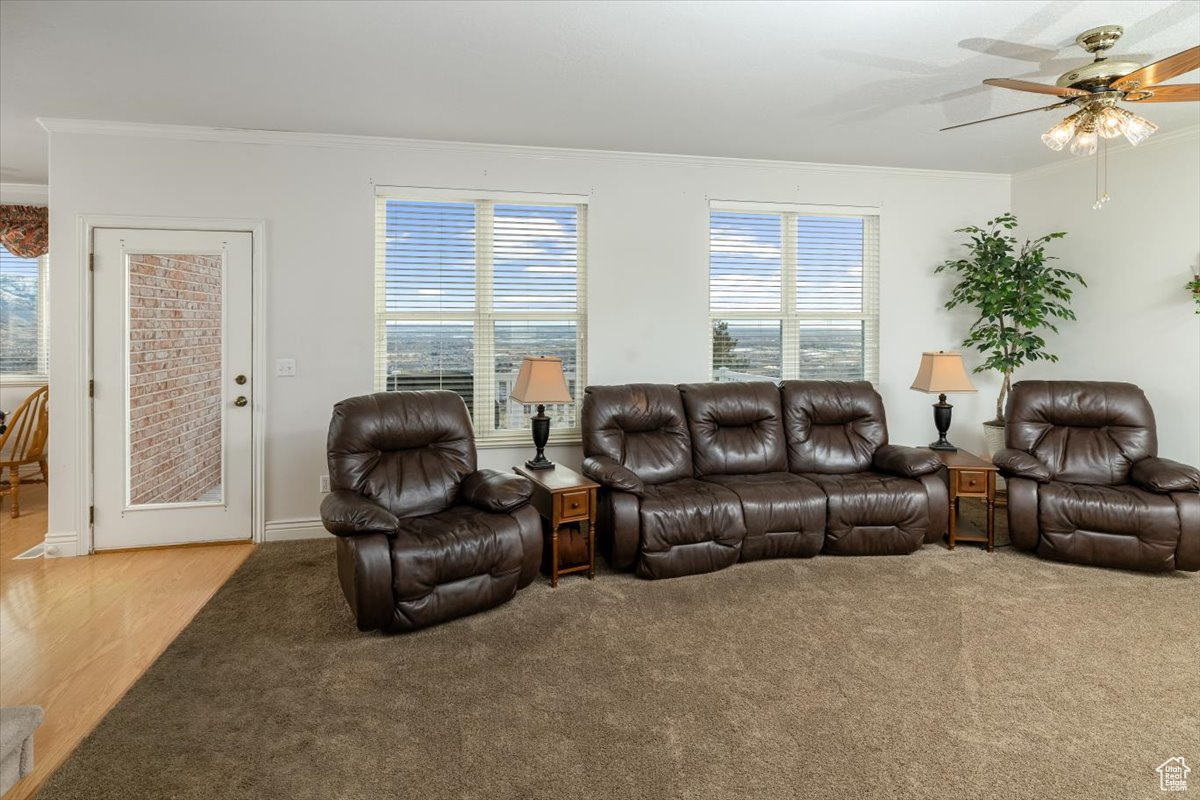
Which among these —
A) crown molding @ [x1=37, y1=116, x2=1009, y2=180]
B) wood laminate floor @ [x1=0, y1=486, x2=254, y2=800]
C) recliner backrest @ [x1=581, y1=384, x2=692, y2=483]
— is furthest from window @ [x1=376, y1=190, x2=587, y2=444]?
wood laminate floor @ [x1=0, y1=486, x2=254, y2=800]

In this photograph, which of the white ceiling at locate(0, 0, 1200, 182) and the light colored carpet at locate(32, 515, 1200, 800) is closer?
the light colored carpet at locate(32, 515, 1200, 800)

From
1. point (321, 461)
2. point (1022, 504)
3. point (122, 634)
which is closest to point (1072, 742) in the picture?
point (1022, 504)

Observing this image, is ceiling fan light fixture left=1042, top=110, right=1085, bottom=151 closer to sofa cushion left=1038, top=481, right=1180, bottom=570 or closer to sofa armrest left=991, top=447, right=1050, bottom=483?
sofa armrest left=991, top=447, right=1050, bottom=483

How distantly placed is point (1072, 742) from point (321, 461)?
4091 millimetres

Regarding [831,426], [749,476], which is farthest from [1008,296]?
[749,476]

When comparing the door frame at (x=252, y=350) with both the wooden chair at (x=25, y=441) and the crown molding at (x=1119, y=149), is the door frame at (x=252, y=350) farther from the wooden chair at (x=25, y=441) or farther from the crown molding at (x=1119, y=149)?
the crown molding at (x=1119, y=149)

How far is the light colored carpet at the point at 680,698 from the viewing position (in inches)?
76.2

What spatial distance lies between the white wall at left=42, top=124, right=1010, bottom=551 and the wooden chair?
1542mm

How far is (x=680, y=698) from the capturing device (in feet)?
7.72

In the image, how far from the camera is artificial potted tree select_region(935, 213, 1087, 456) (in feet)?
15.6

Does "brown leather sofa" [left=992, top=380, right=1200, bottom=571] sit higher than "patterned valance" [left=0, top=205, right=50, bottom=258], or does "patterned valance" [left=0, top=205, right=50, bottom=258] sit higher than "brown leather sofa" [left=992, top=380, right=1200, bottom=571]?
"patterned valance" [left=0, top=205, right=50, bottom=258]

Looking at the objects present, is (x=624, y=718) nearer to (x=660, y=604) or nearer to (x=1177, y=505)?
(x=660, y=604)

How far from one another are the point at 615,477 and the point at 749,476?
1.07 m
